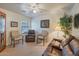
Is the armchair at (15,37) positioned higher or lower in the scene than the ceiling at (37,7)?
lower

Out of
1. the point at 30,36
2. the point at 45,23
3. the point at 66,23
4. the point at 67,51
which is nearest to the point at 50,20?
the point at 45,23

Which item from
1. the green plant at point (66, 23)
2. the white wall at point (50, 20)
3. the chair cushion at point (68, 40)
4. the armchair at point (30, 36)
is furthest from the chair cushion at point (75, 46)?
the armchair at point (30, 36)

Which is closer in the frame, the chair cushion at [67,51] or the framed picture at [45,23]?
the chair cushion at [67,51]

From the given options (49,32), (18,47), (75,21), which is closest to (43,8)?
(49,32)

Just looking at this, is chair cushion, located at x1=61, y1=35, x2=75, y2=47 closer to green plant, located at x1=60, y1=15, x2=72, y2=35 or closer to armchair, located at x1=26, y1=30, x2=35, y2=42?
green plant, located at x1=60, y1=15, x2=72, y2=35

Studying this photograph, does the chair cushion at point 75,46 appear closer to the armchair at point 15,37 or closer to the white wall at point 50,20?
the white wall at point 50,20

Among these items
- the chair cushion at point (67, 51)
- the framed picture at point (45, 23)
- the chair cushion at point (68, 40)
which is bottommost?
the chair cushion at point (67, 51)

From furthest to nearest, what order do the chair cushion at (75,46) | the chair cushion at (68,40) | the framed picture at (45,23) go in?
the framed picture at (45,23)
the chair cushion at (68,40)
the chair cushion at (75,46)

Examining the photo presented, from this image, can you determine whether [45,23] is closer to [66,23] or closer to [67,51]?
[66,23]

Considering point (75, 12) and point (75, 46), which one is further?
point (75, 12)

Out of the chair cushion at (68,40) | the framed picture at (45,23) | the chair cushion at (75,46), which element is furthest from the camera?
the framed picture at (45,23)

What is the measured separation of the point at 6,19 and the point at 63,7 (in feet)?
3.67

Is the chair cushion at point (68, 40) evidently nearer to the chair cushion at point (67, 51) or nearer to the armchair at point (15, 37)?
the chair cushion at point (67, 51)

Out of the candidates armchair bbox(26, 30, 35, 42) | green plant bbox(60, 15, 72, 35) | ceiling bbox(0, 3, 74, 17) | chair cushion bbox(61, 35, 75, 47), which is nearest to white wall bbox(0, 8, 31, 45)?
ceiling bbox(0, 3, 74, 17)
